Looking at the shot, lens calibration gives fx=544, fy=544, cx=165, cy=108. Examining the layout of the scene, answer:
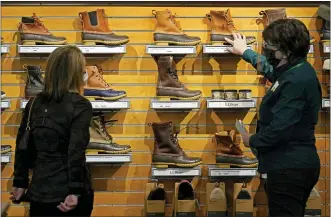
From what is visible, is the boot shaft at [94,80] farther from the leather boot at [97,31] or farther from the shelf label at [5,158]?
the shelf label at [5,158]

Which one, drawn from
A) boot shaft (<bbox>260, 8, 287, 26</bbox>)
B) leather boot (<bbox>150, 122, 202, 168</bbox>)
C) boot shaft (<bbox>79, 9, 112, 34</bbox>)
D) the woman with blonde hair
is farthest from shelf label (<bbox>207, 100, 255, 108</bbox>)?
the woman with blonde hair

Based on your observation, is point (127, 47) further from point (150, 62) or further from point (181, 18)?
point (181, 18)

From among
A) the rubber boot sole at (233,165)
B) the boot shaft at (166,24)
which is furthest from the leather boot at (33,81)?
the rubber boot sole at (233,165)

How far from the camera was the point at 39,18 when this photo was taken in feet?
15.5

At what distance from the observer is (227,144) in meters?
4.51

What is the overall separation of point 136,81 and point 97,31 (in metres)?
0.55

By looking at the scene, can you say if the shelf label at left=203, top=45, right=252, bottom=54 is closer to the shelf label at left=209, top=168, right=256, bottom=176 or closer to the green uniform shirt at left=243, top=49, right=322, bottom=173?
the shelf label at left=209, top=168, right=256, bottom=176

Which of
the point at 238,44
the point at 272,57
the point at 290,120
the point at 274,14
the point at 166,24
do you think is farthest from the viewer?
the point at 274,14

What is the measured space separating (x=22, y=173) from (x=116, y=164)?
188 centimetres

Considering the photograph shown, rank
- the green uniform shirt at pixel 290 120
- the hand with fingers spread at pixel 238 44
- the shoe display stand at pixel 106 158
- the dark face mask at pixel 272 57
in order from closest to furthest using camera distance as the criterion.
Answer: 1. the green uniform shirt at pixel 290 120
2. the dark face mask at pixel 272 57
3. the hand with fingers spread at pixel 238 44
4. the shoe display stand at pixel 106 158

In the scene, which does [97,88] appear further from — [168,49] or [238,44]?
[238,44]

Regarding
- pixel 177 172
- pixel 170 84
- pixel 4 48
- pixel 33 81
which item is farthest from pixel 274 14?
pixel 4 48

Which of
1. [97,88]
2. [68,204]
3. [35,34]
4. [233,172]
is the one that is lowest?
[233,172]

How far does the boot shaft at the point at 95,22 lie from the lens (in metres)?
4.54
